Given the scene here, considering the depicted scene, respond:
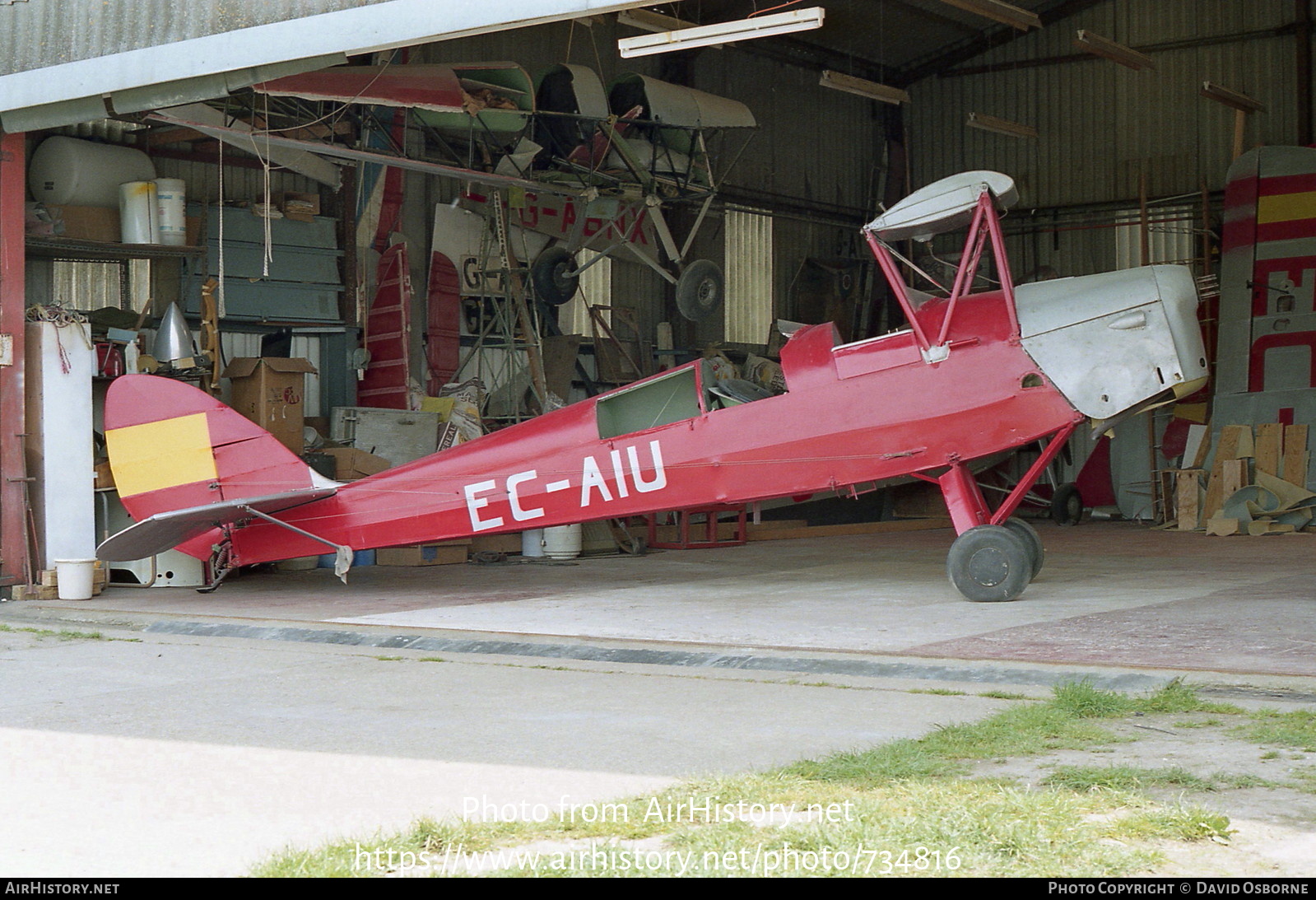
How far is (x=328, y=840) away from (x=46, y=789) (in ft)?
3.81

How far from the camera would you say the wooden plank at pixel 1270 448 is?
16.1 meters

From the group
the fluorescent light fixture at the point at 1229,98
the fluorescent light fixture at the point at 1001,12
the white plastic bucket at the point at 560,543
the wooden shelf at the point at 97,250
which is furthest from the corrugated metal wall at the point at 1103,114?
the wooden shelf at the point at 97,250

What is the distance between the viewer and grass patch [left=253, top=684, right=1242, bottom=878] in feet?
9.25

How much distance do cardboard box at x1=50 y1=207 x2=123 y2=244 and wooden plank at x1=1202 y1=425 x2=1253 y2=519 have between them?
12627mm

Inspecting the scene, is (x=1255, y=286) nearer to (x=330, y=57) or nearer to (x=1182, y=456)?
(x=1182, y=456)

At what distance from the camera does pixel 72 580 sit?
960cm

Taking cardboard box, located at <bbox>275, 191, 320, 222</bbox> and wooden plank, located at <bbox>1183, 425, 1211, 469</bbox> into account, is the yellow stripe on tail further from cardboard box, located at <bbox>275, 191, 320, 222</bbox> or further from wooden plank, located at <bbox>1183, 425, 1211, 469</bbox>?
wooden plank, located at <bbox>1183, 425, 1211, 469</bbox>

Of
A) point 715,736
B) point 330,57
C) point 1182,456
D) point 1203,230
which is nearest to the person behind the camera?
point 715,736

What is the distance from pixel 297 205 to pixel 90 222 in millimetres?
2150

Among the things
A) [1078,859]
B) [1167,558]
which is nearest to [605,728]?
[1078,859]

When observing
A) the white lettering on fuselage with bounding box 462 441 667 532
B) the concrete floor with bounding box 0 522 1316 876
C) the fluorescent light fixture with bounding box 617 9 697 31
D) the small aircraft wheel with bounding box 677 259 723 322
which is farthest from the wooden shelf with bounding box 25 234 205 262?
the small aircraft wheel with bounding box 677 259 723 322

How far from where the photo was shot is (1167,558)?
11758mm

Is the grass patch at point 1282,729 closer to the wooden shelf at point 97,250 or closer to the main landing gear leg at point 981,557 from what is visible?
the main landing gear leg at point 981,557

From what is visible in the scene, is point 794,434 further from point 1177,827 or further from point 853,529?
point 853,529
